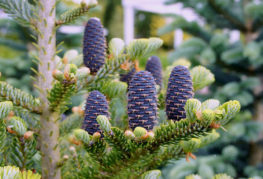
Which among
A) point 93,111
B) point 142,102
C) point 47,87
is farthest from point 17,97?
point 142,102

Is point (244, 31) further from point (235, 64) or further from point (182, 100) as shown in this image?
point (182, 100)

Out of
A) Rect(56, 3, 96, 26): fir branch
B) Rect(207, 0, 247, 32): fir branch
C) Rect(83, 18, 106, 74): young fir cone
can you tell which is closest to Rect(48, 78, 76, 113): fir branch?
Rect(83, 18, 106, 74): young fir cone

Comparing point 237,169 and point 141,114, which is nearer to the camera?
point 141,114

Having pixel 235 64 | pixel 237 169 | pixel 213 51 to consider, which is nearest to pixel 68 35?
pixel 213 51

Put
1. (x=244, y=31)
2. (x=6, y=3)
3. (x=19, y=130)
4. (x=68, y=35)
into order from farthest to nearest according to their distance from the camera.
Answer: (x=68, y=35), (x=244, y=31), (x=6, y=3), (x=19, y=130)

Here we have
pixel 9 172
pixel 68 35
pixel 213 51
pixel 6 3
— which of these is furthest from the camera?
pixel 68 35

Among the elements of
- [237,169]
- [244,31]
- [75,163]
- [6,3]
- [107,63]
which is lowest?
[237,169]

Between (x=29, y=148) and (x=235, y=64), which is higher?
(x=235, y=64)
